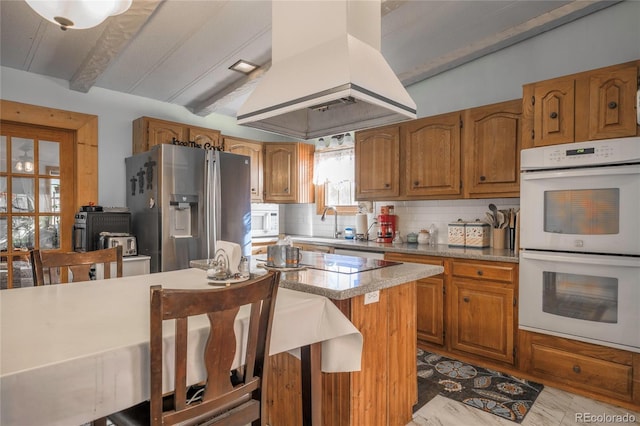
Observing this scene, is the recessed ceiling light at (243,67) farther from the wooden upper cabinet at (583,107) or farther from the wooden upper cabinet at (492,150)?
the wooden upper cabinet at (583,107)

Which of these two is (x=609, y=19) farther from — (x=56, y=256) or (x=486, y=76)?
(x=56, y=256)

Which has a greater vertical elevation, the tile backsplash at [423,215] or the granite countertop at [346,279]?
the tile backsplash at [423,215]

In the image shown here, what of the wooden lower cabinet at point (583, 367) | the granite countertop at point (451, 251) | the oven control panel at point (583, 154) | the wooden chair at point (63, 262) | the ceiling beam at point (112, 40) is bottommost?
the wooden lower cabinet at point (583, 367)

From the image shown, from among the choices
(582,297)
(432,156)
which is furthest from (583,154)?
(432,156)

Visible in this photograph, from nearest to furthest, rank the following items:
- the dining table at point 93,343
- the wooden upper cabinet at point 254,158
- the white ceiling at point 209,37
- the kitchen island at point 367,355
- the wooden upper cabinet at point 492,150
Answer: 1. the dining table at point 93,343
2. the kitchen island at point 367,355
3. the white ceiling at point 209,37
4. the wooden upper cabinet at point 492,150
5. the wooden upper cabinet at point 254,158

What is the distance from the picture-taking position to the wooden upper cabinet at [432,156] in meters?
3.24

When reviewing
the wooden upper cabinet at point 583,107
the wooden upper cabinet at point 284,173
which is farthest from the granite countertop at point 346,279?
the wooden upper cabinet at point 284,173

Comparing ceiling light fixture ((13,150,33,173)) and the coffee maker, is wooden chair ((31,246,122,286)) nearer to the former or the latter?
ceiling light fixture ((13,150,33,173))

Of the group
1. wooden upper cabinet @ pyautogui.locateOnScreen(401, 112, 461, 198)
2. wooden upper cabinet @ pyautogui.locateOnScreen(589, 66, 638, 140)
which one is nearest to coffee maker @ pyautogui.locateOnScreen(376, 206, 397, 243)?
wooden upper cabinet @ pyautogui.locateOnScreen(401, 112, 461, 198)

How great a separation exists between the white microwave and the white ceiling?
182 centimetres

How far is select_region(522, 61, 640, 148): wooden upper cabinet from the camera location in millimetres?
2217

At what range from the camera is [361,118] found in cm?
233

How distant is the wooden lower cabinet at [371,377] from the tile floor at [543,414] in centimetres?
20

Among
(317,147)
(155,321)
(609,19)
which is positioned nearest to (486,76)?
(609,19)
